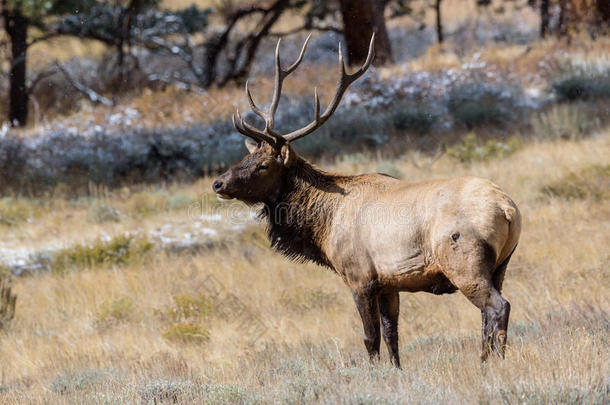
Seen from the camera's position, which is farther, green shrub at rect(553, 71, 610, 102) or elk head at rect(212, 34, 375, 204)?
green shrub at rect(553, 71, 610, 102)

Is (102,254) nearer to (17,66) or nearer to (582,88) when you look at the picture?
(582,88)

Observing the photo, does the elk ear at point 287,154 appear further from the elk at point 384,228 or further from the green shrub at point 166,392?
the green shrub at point 166,392

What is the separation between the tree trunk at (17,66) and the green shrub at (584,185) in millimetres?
13269

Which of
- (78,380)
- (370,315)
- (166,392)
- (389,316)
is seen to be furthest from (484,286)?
(78,380)

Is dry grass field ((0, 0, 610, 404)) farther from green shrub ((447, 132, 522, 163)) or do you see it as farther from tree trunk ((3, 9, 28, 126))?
tree trunk ((3, 9, 28, 126))

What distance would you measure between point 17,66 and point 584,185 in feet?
46.8

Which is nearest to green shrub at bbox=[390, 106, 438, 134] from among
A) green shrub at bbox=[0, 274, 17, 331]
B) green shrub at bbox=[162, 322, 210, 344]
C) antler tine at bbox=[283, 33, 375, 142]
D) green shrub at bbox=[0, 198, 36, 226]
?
green shrub at bbox=[0, 198, 36, 226]

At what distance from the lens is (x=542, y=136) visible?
13.5 meters

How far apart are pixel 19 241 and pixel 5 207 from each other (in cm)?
138

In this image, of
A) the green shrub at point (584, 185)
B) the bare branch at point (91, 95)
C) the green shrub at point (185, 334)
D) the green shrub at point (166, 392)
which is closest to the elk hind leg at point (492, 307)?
the green shrub at point (166, 392)

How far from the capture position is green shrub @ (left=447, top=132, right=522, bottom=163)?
41.8ft

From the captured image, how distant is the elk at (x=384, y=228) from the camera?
5004 mm

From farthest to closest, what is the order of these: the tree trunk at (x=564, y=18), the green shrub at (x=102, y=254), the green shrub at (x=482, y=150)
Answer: the tree trunk at (x=564, y=18) < the green shrub at (x=482, y=150) < the green shrub at (x=102, y=254)

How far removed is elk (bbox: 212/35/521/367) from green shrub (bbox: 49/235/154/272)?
480cm
